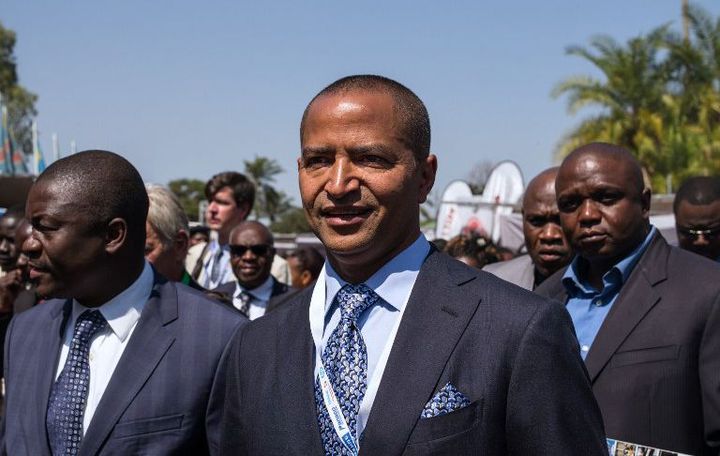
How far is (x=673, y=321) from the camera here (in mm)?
3105

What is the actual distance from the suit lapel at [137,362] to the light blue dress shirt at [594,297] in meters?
1.47

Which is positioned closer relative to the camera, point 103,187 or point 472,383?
point 472,383

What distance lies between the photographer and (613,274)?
135 inches

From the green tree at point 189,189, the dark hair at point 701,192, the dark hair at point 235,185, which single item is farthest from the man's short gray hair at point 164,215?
the green tree at point 189,189

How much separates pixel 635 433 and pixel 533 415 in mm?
1199

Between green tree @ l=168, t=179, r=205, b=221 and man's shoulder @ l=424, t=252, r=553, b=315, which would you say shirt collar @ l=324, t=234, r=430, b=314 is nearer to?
man's shoulder @ l=424, t=252, r=553, b=315

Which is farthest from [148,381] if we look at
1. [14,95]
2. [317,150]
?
[14,95]

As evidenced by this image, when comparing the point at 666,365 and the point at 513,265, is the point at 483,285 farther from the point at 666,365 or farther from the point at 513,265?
the point at 513,265

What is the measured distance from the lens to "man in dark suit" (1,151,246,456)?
2812mm

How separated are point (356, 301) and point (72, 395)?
116 cm

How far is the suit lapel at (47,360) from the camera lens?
288 cm

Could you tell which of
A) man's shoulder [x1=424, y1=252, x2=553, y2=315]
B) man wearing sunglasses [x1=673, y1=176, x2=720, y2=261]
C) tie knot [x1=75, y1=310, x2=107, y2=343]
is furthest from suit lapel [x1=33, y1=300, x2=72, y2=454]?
man wearing sunglasses [x1=673, y1=176, x2=720, y2=261]

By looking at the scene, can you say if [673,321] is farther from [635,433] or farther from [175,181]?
[175,181]

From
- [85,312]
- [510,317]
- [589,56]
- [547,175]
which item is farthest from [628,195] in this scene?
[589,56]
